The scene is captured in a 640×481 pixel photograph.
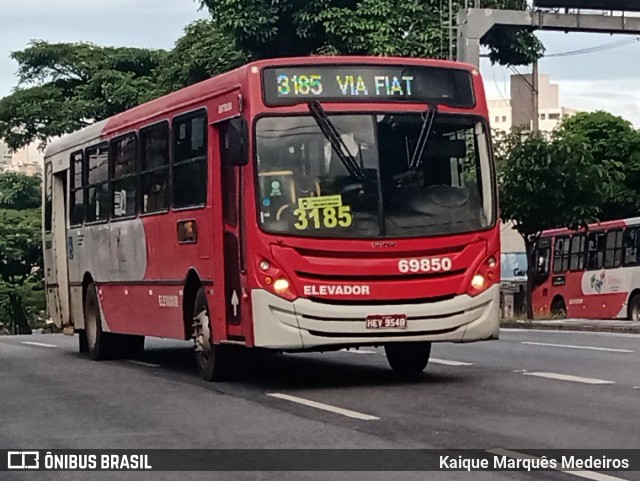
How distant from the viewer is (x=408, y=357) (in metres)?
15.9

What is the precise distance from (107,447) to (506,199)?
27644 mm

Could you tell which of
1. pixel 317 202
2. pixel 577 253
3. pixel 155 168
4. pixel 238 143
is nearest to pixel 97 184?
pixel 155 168

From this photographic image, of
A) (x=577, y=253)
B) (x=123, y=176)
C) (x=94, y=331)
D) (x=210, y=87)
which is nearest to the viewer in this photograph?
(x=210, y=87)

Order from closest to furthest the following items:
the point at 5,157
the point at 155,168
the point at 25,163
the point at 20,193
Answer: the point at 155,168, the point at 20,193, the point at 5,157, the point at 25,163

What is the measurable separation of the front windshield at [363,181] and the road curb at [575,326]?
1431cm

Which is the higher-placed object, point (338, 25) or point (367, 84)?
point (338, 25)

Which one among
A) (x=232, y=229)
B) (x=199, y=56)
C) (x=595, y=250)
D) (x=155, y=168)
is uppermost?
(x=199, y=56)

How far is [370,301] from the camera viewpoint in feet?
45.1

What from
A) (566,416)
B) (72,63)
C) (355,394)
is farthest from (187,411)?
(72,63)

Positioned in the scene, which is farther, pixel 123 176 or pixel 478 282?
pixel 123 176

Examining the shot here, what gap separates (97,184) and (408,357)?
586 cm

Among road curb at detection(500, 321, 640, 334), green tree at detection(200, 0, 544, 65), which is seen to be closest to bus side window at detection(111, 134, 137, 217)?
road curb at detection(500, 321, 640, 334)

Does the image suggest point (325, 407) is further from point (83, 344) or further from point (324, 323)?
point (83, 344)

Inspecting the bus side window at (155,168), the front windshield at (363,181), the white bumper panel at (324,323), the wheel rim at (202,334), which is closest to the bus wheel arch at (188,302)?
the wheel rim at (202,334)
